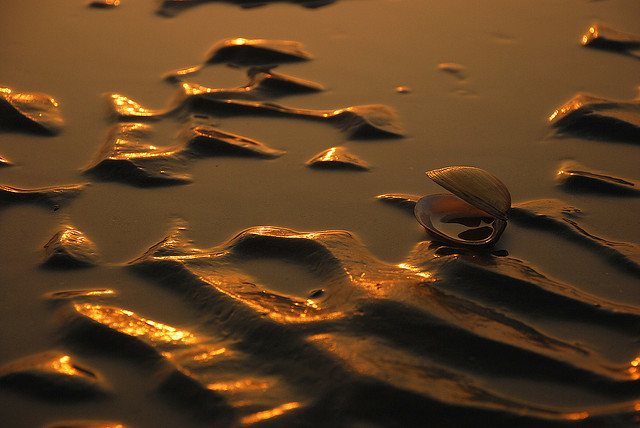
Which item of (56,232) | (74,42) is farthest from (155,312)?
(74,42)

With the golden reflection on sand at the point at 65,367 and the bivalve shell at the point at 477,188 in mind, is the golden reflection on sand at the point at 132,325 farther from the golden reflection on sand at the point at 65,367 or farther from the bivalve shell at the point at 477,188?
the bivalve shell at the point at 477,188

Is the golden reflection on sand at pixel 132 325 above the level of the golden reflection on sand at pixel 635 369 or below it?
below

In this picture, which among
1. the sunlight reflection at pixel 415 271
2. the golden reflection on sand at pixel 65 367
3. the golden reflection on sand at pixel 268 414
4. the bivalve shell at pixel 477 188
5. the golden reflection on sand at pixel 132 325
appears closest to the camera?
the golden reflection on sand at pixel 268 414

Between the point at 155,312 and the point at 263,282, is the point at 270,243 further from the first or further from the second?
the point at 155,312

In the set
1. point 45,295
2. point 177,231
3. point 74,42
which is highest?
point 74,42

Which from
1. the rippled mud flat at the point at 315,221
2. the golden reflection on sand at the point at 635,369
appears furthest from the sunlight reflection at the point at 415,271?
the golden reflection on sand at the point at 635,369

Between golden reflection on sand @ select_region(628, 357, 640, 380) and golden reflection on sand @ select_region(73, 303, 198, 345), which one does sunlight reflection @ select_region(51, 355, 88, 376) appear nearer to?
golden reflection on sand @ select_region(73, 303, 198, 345)

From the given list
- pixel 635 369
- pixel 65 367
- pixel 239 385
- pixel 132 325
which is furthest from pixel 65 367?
pixel 635 369
